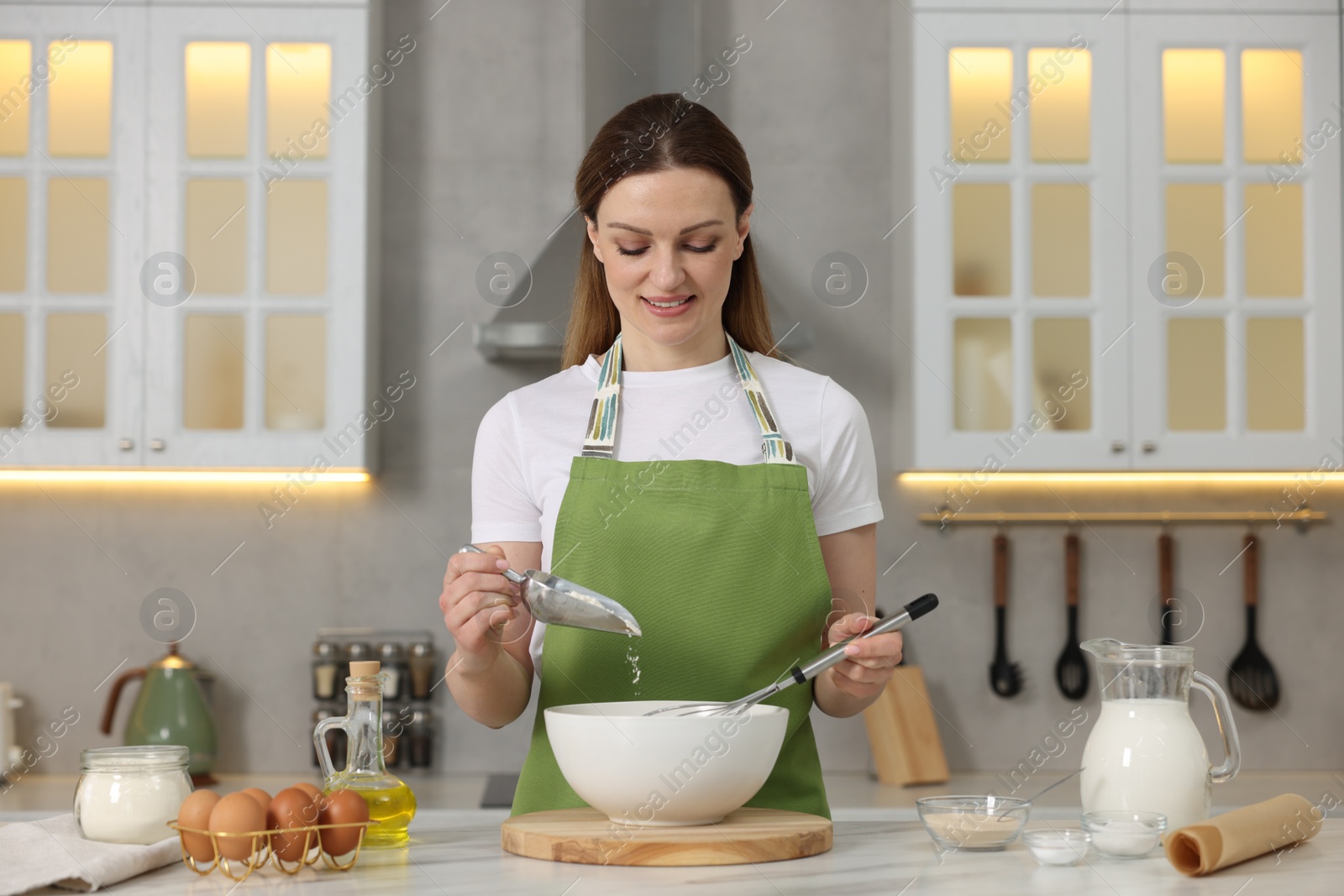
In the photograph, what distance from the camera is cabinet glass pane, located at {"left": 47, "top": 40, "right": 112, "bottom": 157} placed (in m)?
2.63

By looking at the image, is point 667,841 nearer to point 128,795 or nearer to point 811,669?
point 811,669

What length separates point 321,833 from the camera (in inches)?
38.5

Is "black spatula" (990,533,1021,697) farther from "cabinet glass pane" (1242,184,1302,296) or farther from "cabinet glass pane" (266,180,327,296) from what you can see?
"cabinet glass pane" (266,180,327,296)

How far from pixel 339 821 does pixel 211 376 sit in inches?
72.3

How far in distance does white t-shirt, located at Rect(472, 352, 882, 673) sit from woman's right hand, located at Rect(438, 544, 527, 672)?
0.24m

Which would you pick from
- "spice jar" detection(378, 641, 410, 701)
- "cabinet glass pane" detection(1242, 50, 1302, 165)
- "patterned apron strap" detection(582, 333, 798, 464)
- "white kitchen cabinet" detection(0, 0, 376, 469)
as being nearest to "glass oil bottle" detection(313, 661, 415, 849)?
"patterned apron strap" detection(582, 333, 798, 464)

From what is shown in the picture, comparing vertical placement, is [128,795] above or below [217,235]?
below

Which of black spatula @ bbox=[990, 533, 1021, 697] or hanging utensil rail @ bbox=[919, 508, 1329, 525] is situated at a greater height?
hanging utensil rail @ bbox=[919, 508, 1329, 525]

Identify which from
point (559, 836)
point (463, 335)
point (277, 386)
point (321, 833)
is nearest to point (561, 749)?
point (559, 836)

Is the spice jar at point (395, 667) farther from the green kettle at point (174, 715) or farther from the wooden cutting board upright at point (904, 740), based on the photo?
the wooden cutting board upright at point (904, 740)

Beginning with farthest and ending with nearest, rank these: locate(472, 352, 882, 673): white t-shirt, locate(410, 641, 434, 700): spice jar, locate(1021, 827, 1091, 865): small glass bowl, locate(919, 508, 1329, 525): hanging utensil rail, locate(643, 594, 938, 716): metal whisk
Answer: locate(919, 508, 1329, 525): hanging utensil rail, locate(410, 641, 434, 700): spice jar, locate(472, 352, 882, 673): white t-shirt, locate(643, 594, 938, 716): metal whisk, locate(1021, 827, 1091, 865): small glass bowl

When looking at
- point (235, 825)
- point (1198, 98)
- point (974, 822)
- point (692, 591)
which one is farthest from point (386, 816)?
point (1198, 98)

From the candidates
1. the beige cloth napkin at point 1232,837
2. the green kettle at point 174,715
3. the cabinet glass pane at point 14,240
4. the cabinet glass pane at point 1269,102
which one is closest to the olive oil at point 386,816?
the beige cloth napkin at point 1232,837

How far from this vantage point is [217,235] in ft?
8.65
